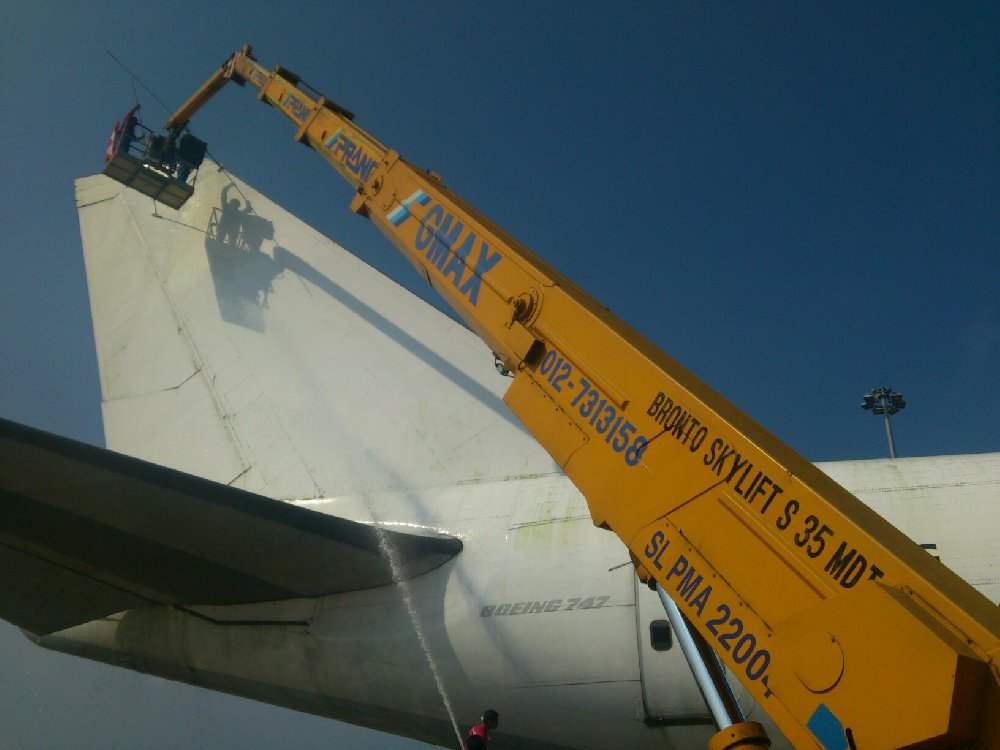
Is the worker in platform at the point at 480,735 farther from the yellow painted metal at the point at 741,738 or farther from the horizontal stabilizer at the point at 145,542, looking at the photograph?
the yellow painted metal at the point at 741,738

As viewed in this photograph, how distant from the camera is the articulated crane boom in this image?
207 cm

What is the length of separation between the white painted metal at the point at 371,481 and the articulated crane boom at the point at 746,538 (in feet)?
6.07

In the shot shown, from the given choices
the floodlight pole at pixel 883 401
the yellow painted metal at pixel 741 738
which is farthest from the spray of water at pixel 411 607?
the floodlight pole at pixel 883 401

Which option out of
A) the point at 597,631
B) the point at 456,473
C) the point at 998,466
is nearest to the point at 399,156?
the point at 456,473

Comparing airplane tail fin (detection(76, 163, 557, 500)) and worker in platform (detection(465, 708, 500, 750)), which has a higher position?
airplane tail fin (detection(76, 163, 557, 500))

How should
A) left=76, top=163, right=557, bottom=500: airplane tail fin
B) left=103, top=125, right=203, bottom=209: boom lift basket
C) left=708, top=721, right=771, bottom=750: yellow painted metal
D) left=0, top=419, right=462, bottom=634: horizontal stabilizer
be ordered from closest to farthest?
left=708, top=721, right=771, bottom=750: yellow painted metal < left=0, top=419, right=462, bottom=634: horizontal stabilizer < left=76, top=163, right=557, bottom=500: airplane tail fin < left=103, top=125, right=203, bottom=209: boom lift basket

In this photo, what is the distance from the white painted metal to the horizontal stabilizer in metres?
0.35

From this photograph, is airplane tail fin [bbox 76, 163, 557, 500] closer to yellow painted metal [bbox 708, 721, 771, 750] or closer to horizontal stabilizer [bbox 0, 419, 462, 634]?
horizontal stabilizer [bbox 0, 419, 462, 634]

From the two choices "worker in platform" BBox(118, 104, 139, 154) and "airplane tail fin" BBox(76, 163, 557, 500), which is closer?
"airplane tail fin" BBox(76, 163, 557, 500)

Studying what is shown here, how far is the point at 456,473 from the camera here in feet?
22.1

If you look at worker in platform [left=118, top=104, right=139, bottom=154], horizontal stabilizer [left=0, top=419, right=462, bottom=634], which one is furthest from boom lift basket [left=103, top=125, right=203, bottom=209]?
horizontal stabilizer [left=0, top=419, right=462, bottom=634]

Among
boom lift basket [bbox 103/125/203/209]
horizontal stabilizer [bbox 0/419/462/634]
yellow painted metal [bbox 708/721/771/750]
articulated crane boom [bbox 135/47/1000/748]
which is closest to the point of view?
articulated crane boom [bbox 135/47/1000/748]

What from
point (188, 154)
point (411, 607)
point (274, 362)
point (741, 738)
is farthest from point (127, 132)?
point (741, 738)

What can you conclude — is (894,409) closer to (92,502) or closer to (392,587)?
(392,587)
